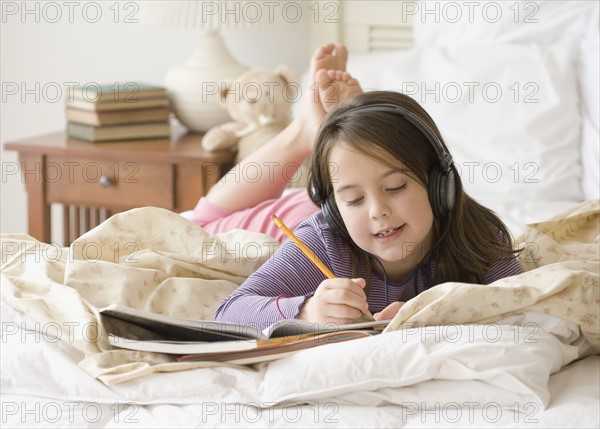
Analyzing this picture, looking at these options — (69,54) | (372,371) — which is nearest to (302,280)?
(372,371)

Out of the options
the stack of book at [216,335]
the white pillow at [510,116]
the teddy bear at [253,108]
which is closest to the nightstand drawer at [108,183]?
the teddy bear at [253,108]

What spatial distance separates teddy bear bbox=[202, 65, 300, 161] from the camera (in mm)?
2297

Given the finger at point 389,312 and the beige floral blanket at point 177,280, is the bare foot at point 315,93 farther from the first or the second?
the finger at point 389,312

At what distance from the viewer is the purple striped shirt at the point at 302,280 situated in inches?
44.8

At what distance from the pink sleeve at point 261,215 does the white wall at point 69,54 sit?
1029 mm

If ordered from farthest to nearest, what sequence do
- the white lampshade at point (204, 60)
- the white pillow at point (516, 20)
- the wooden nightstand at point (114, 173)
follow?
the white lampshade at point (204, 60) < the wooden nightstand at point (114, 173) < the white pillow at point (516, 20)

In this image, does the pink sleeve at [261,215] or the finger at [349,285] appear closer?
the finger at [349,285]

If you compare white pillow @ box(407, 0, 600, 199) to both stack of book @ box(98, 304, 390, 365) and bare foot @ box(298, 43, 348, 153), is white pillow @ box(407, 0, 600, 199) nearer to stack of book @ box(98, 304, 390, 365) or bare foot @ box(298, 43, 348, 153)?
bare foot @ box(298, 43, 348, 153)

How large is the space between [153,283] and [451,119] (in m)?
1.03

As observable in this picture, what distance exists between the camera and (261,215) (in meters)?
1.70

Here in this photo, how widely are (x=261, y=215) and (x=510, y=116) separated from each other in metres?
0.66

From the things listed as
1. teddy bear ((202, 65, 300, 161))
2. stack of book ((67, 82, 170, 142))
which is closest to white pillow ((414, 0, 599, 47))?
teddy bear ((202, 65, 300, 161))

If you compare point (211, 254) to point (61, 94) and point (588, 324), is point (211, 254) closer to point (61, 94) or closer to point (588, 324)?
point (588, 324)

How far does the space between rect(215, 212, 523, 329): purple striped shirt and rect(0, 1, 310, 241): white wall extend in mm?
1469
